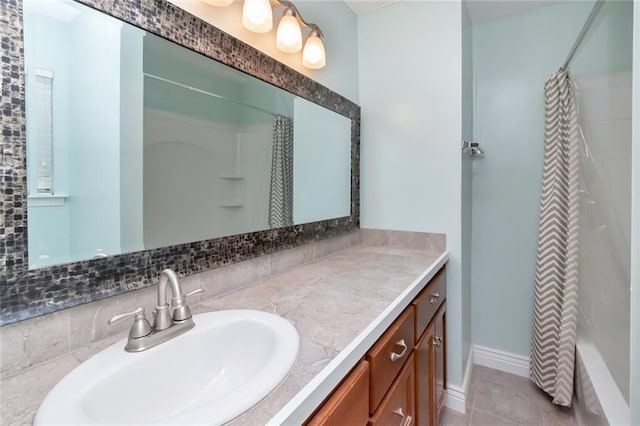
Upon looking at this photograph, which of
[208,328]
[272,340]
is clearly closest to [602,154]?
[272,340]

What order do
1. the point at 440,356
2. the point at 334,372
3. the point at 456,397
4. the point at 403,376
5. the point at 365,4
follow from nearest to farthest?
the point at 334,372
the point at 403,376
the point at 440,356
the point at 456,397
the point at 365,4

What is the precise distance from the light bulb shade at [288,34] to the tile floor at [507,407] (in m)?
2.01

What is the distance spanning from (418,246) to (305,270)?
0.79 meters

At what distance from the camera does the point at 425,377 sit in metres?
1.17

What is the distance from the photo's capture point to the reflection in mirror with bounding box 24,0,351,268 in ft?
1.95

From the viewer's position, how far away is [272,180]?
120 cm

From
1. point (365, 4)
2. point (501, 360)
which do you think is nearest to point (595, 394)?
point (501, 360)

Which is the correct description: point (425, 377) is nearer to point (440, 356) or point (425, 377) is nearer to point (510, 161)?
point (440, 356)

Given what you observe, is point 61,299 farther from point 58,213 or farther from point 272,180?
point 272,180

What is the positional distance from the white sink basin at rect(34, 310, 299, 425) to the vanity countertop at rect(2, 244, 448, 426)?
0.03 meters

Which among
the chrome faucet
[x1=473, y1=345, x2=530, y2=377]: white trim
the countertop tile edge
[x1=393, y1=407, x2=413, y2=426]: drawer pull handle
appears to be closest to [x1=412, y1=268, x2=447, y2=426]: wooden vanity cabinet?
[x1=393, y1=407, x2=413, y2=426]: drawer pull handle

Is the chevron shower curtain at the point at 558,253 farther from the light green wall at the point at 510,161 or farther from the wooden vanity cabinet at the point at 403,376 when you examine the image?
the wooden vanity cabinet at the point at 403,376

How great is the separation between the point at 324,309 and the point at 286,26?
3.73 feet

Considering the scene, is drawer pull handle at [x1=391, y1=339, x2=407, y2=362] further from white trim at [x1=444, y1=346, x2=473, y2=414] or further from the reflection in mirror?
white trim at [x1=444, y1=346, x2=473, y2=414]
